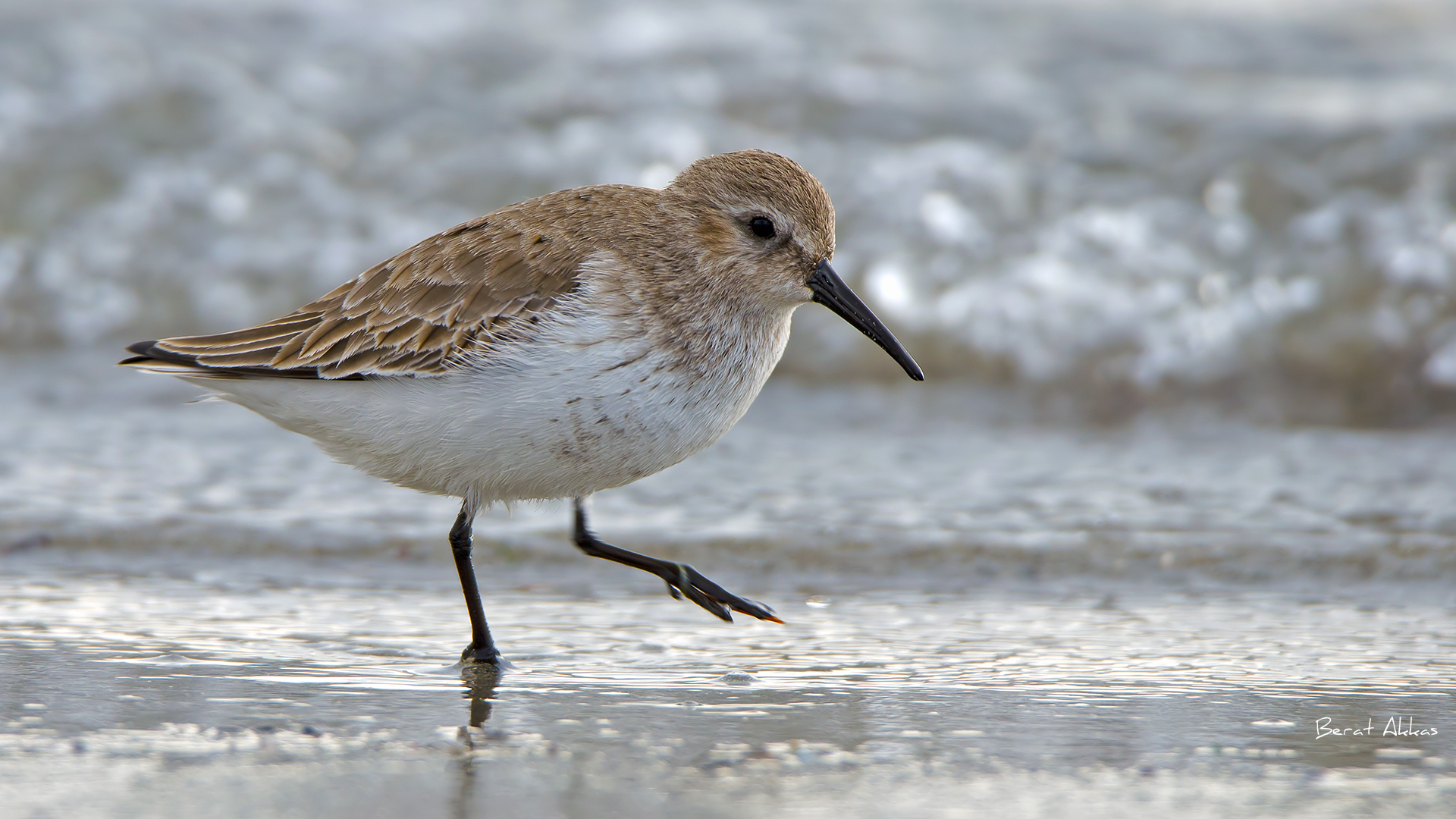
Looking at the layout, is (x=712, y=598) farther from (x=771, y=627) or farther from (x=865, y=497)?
(x=865, y=497)

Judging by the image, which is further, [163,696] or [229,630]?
[229,630]

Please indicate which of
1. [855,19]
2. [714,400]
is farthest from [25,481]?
[855,19]

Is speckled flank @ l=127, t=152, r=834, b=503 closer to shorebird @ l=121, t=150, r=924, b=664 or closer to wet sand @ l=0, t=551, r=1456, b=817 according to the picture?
shorebird @ l=121, t=150, r=924, b=664

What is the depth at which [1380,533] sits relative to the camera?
5203mm

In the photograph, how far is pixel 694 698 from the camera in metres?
3.78

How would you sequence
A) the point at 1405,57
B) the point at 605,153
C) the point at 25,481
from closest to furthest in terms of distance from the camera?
the point at 25,481
the point at 605,153
the point at 1405,57

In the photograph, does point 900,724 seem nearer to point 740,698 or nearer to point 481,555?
point 740,698

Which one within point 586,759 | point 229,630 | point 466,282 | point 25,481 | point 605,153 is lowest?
point 586,759

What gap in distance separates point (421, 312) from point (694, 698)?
133cm

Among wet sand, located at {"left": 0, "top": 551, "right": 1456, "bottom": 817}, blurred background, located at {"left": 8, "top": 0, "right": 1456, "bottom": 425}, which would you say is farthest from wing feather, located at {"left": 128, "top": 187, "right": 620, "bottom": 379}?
blurred background, located at {"left": 8, "top": 0, "right": 1456, "bottom": 425}

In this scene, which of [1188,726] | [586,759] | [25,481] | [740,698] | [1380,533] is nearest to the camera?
[586,759]

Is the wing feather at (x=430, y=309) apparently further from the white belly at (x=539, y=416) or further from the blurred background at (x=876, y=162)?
the blurred background at (x=876, y=162)

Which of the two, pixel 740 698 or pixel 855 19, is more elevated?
pixel 855 19

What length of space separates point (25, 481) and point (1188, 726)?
4168mm
